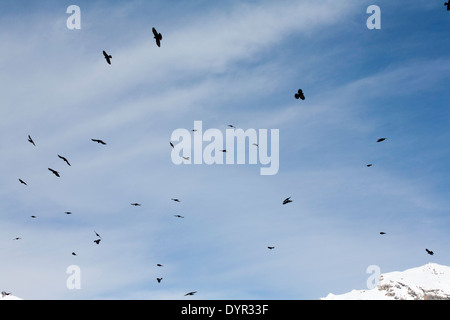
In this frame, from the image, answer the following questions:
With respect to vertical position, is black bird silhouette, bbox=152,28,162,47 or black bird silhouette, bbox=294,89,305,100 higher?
black bird silhouette, bbox=152,28,162,47

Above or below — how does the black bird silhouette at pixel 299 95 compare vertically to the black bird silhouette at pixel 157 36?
below
